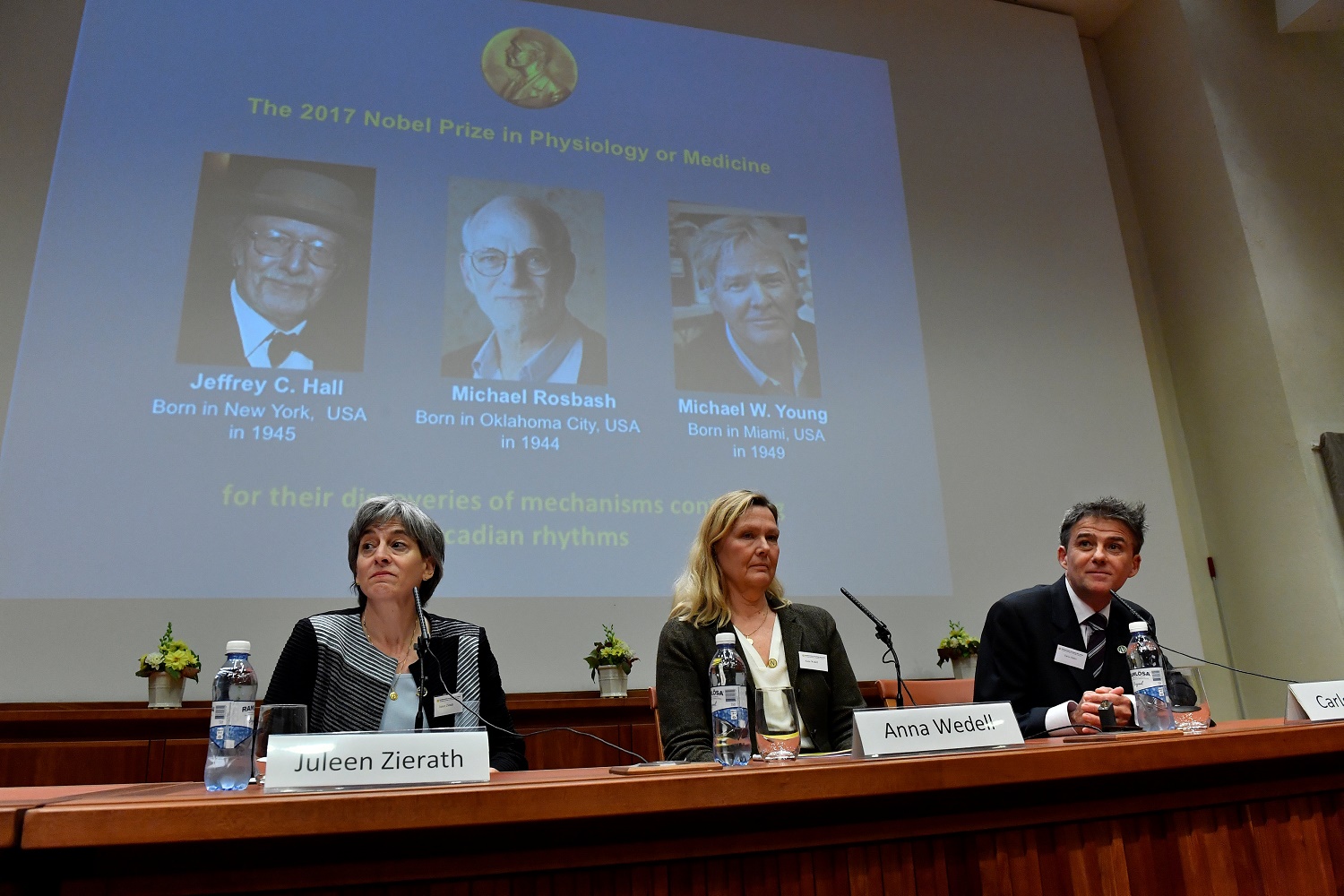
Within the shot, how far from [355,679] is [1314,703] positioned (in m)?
1.81

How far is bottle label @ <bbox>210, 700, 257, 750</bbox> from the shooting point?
4.25 feet

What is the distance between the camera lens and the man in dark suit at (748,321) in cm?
387

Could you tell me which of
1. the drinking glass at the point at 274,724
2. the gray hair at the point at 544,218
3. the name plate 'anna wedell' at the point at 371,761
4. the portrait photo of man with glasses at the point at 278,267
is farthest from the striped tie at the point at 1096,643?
the portrait photo of man with glasses at the point at 278,267

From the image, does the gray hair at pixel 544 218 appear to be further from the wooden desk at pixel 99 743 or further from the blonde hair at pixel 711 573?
the wooden desk at pixel 99 743

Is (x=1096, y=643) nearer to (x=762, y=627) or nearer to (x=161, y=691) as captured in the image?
(x=762, y=627)

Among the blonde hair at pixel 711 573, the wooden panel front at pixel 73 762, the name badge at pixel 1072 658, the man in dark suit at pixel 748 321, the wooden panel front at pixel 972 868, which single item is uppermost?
the man in dark suit at pixel 748 321

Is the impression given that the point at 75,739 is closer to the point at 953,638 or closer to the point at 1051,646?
the point at 1051,646

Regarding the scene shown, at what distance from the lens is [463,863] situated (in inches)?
44.1

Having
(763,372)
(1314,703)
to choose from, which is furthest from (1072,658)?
(763,372)

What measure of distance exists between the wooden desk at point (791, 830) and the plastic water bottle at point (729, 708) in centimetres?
18

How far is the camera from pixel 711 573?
2.26m

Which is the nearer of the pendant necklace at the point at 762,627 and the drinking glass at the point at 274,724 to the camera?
the drinking glass at the point at 274,724

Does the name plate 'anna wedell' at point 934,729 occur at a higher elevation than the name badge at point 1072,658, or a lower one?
lower

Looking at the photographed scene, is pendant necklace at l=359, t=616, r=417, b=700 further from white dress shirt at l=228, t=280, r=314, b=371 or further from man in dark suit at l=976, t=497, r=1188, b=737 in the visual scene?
white dress shirt at l=228, t=280, r=314, b=371
